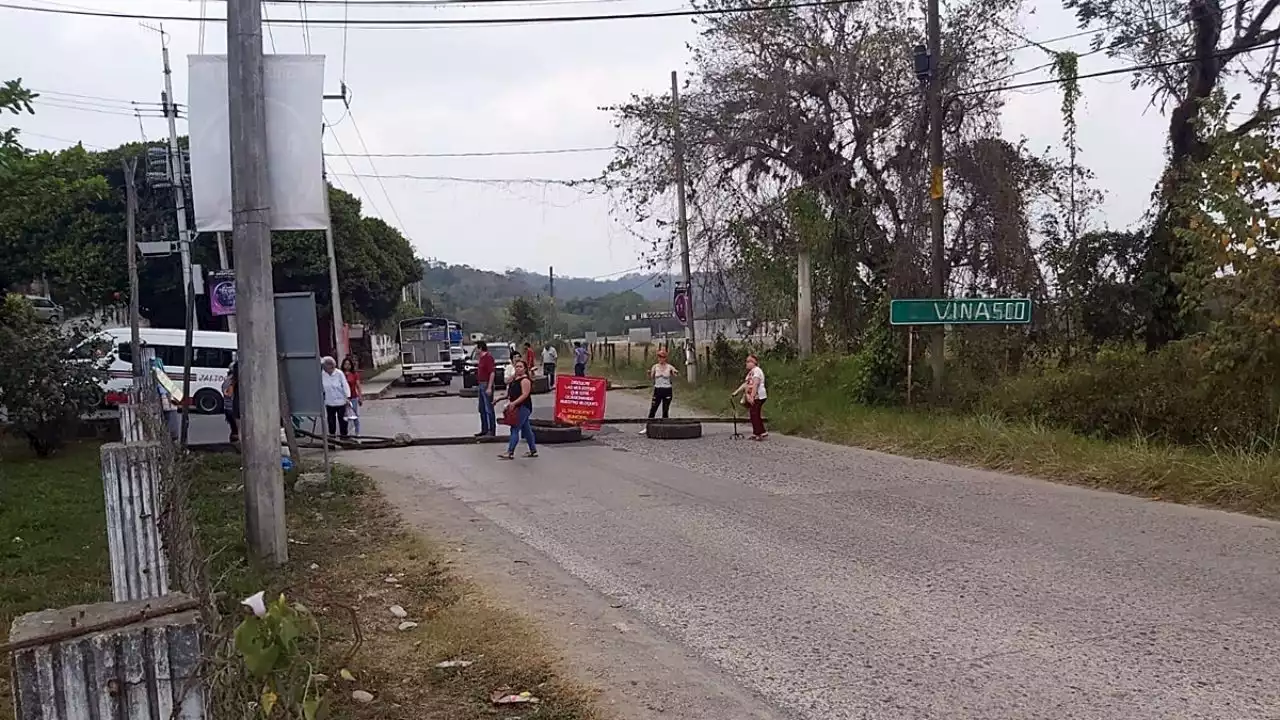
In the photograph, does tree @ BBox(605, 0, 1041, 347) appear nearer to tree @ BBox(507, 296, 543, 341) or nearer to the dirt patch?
the dirt patch

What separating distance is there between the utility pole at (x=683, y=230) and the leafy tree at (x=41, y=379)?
46.4 ft

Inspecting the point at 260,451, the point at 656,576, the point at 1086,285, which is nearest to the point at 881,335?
the point at 1086,285

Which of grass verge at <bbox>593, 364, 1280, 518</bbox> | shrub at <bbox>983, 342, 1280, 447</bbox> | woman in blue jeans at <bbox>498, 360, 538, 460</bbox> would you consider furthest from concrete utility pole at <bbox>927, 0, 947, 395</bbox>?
woman in blue jeans at <bbox>498, 360, 538, 460</bbox>

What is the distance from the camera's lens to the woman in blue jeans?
1554cm

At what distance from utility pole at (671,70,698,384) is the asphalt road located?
13612mm

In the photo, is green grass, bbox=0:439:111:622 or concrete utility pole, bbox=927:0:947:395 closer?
green grass, bbox=0:439:111:622

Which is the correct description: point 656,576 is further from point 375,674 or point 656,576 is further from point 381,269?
point 381,269

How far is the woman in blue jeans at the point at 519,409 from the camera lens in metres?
15.5

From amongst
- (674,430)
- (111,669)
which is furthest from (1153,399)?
(111,669)

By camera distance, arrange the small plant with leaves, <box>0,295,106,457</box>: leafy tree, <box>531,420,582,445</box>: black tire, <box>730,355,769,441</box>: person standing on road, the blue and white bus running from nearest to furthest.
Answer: the small plant with leaves, <box>0,295,106,457</box>: leafy tree, <box>730,355,769,441</box>: person standing on road, <box>531,420,582,445</box>: black tire, the blue and white bus

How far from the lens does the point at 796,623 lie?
6613mm

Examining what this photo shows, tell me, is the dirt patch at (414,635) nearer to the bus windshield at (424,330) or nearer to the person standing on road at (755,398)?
the person standing on road at (755,398)

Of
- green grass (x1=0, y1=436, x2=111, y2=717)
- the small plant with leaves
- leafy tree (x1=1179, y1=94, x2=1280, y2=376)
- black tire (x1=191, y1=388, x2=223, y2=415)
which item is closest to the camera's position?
the small plant with leaves

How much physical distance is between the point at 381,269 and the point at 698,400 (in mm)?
29193
